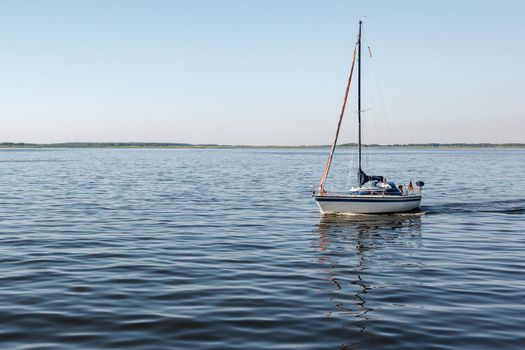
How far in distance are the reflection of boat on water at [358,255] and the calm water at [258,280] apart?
0.07 metres

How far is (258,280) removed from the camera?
63.2ft

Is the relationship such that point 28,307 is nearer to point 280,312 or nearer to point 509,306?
point 280,312

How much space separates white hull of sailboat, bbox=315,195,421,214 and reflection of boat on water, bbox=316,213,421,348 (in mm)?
457

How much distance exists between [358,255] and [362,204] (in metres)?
14.7

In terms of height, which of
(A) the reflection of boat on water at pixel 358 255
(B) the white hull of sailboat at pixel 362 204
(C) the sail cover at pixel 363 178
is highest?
(C) the sail cover at pixel 363 178

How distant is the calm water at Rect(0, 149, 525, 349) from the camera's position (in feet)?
44.8

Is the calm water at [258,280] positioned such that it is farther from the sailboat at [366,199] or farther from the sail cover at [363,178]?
the sail cover at [363,178]

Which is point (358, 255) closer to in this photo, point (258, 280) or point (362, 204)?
point (258, 280)

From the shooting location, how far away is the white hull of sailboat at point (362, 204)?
38531mm

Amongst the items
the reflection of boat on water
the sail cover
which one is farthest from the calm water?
the sail cover

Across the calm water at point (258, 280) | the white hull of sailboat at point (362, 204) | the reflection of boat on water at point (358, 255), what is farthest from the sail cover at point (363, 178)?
the calm water at point (258, 280)

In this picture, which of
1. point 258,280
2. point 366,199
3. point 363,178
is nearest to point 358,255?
point 258,280

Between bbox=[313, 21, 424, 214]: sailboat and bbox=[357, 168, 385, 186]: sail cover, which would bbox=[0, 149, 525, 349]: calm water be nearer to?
bbox=[313, 21, 424, 214]: sailboat

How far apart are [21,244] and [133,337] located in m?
15.1
